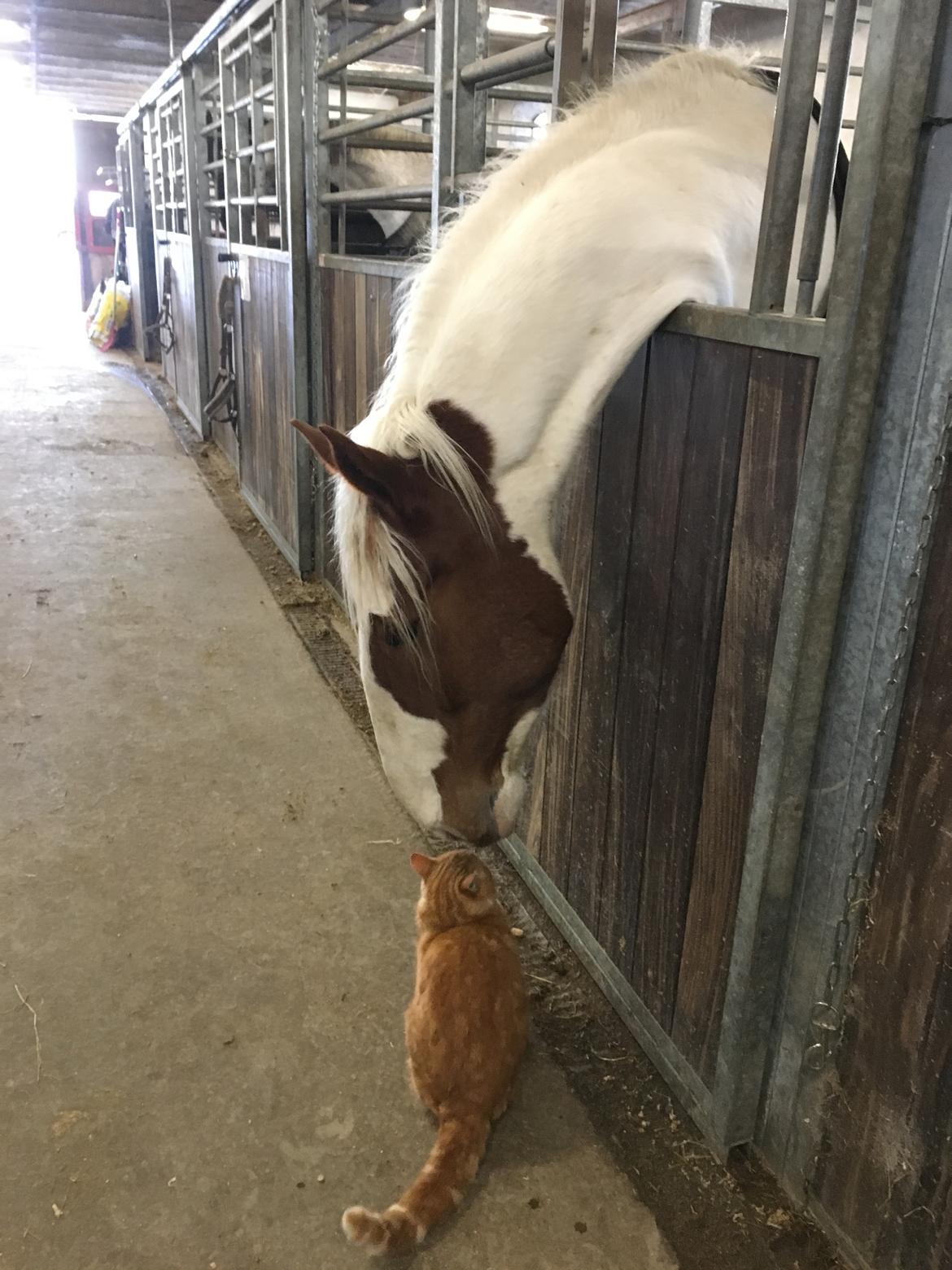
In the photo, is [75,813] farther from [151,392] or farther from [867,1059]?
[151,392]

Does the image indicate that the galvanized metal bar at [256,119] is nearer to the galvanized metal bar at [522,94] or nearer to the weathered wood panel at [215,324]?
the weathered wood panel at [215,324]

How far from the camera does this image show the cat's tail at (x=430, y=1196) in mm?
1120

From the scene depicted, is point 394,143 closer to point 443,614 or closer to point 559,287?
point 559,287

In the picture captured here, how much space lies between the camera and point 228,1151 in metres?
1.38

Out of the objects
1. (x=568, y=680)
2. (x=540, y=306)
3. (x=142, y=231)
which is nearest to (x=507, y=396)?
(x=540, y=306)

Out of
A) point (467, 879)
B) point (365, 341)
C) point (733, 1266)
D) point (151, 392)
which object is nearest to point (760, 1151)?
point (733, 1266)

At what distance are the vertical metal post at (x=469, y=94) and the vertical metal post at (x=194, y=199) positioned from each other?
12.4ft

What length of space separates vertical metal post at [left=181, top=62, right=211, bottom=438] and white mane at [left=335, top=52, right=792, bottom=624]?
4602mm

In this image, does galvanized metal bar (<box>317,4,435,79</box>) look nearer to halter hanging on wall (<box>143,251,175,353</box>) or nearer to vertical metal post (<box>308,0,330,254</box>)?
vertical metal post (<box>308,0,330,254</box>)

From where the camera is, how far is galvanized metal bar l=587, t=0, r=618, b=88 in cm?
155

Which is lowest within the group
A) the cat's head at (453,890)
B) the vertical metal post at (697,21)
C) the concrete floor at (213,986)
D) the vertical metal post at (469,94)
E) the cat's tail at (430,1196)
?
the concrete floor at (213,986)

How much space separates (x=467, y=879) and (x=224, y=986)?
52cm

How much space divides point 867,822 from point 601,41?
133 centimetres

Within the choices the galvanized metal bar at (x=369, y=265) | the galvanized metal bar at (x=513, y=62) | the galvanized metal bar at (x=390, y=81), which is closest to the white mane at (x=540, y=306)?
the galvanized metal bar at (x=513, y=62)
